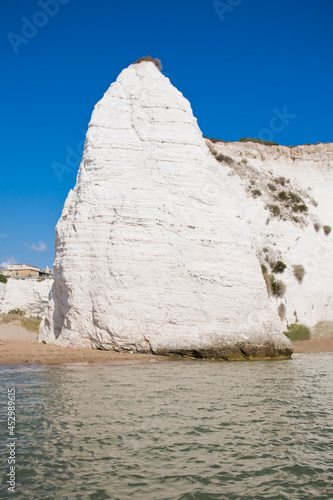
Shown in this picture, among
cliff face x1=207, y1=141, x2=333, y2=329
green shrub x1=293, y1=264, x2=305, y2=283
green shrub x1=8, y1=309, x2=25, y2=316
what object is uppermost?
cliff face x1=207, y1=141, x2=333, y2=329

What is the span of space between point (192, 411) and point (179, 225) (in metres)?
9.26

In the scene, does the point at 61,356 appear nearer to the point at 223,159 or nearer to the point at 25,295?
the point at 223,159

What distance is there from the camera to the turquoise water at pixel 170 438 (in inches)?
161

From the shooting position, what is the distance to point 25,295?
104 ft

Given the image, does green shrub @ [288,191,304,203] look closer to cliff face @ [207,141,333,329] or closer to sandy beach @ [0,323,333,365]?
cliff face @ [207,141,333,329]

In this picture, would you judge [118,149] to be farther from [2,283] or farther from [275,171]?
[2,283]

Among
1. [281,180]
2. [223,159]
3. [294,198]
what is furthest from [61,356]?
[281,180]

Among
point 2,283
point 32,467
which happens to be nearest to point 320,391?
point 32,467

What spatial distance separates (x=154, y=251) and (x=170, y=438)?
30.9 ft

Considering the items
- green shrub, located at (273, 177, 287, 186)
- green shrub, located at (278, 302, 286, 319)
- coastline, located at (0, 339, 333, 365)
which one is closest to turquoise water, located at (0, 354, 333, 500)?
coastline, located at (0, 339, 333, 365)

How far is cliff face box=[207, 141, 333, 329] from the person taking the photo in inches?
853

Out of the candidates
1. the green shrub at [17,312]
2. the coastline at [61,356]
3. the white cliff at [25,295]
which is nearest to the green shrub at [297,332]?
the coastline at [61,356]

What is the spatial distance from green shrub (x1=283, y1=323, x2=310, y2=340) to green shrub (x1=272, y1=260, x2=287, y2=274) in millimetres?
2745

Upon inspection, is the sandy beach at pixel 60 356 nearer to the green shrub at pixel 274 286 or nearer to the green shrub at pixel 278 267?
the green shrub at pixel 274 286
